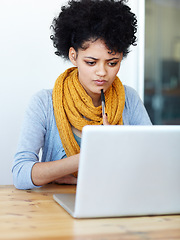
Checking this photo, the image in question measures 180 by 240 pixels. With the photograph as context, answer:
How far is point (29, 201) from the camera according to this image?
1130 millimetres

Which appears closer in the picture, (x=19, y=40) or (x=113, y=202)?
(x=113, y=202)

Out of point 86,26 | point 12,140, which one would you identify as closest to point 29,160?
point 86,26

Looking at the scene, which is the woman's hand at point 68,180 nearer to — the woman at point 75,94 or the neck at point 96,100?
the woman at point 75,94

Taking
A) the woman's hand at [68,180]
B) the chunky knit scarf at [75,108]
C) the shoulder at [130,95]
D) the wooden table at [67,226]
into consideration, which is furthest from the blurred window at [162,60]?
the wooden table at [67,226]

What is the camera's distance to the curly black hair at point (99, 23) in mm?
1523

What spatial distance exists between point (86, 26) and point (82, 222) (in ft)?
2.90

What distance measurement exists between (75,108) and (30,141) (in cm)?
28

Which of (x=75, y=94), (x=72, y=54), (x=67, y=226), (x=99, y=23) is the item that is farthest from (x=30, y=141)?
(x=67, y=226)

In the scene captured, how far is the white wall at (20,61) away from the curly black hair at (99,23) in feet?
1.68

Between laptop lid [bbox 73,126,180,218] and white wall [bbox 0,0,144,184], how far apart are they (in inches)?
51.4

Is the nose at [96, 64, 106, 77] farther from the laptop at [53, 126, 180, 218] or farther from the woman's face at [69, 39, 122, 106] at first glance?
the laptop at [53, 126, 180, 218]

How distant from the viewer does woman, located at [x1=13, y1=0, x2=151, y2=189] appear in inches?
57.1

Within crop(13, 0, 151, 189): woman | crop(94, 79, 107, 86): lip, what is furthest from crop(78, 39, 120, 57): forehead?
crop(94, 79, 107, 86): lip

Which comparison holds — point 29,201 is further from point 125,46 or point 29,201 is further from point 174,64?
point 174,64
